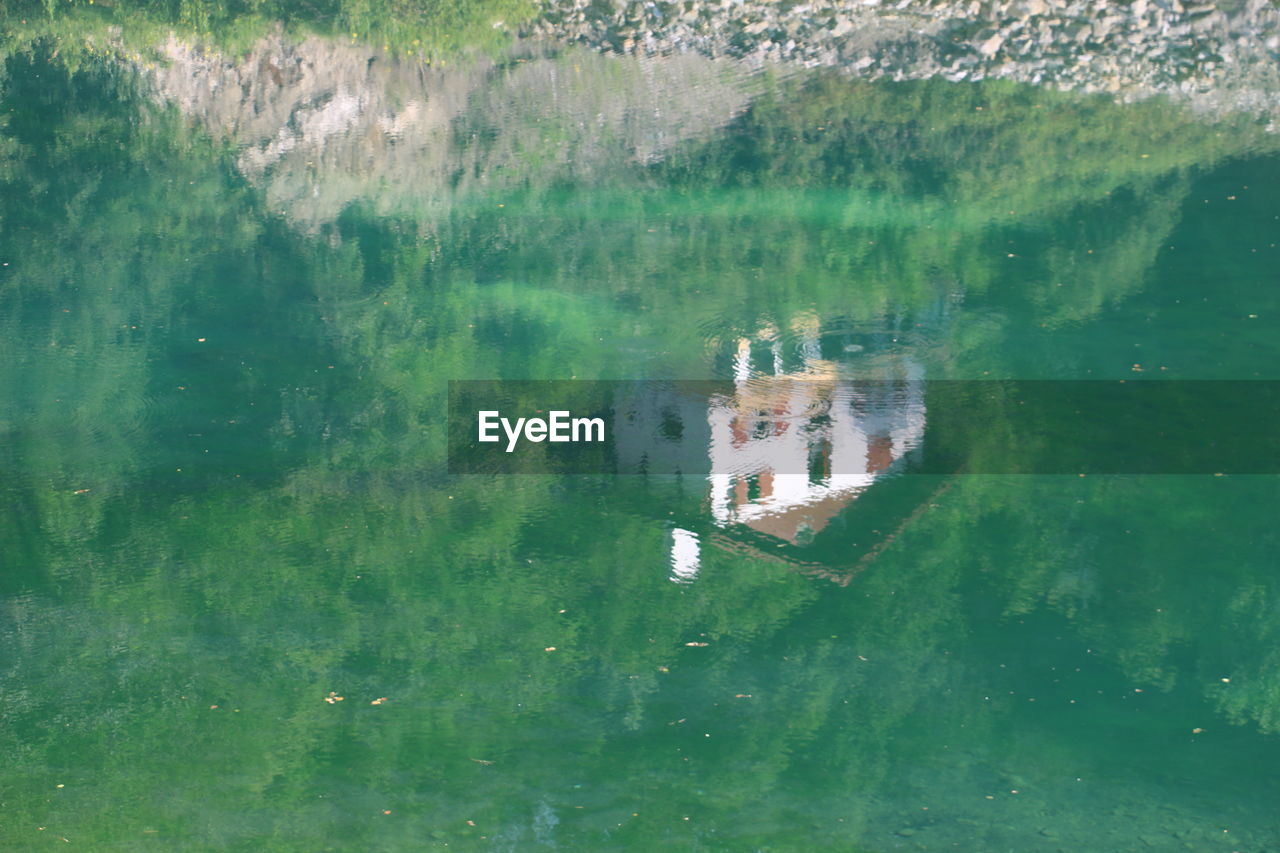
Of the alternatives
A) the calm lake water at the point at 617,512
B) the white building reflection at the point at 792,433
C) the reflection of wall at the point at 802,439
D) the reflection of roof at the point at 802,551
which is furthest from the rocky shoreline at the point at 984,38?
the reflection of roof at the point at 802,551

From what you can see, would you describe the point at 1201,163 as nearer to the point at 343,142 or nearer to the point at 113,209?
the point at 343,142

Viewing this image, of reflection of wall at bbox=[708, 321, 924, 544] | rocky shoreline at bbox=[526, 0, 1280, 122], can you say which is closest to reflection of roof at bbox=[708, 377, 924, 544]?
reflection of wall at bbox=[708, 321, 924, 544]

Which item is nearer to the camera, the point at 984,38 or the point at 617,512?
the point at 617,512

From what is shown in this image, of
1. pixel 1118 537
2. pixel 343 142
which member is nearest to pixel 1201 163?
pixel 1118 537

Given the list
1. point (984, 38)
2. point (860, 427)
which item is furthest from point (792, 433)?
point (984, 38)

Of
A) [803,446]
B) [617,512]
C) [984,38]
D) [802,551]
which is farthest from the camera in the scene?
[984,38]

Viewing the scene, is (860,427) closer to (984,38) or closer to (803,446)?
(803,446)
